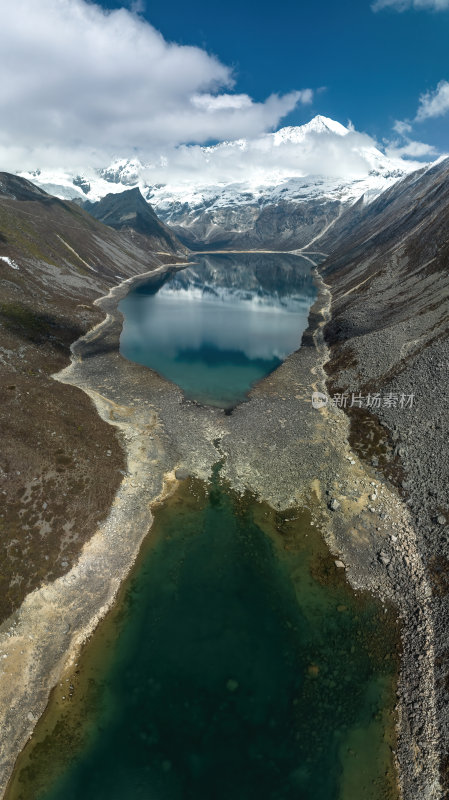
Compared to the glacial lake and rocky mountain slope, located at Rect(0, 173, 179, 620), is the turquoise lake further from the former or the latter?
the glacial lake

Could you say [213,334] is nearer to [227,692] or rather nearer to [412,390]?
[412,390]

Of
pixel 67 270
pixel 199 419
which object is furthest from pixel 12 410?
pixel 67 270

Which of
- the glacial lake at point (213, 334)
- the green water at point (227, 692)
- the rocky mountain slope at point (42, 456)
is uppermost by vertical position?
the glacial lake at point (213, 334)

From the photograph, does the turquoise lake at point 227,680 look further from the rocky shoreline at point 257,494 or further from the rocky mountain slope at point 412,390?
the rocky mountain slope at point 412,390

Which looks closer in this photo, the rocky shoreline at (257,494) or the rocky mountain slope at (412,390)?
the rocky shoreline at (257,494)

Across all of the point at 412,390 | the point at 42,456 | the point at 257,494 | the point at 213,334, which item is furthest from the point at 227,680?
the point at 213,334

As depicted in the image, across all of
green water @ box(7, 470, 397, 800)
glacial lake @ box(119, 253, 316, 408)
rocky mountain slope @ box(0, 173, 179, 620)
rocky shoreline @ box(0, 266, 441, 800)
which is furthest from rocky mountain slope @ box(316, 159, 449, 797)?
rocky mountain slope @ box(0, 173, 179, 620)

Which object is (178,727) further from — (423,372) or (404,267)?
(404,267)

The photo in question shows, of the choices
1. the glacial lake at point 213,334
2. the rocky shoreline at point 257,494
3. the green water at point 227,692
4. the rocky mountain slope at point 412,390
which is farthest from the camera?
the glacial lake at point 213,334

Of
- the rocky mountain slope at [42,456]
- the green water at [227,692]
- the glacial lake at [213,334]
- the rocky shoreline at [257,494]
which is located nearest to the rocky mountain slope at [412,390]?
the rocky shoreline at [257,494]
